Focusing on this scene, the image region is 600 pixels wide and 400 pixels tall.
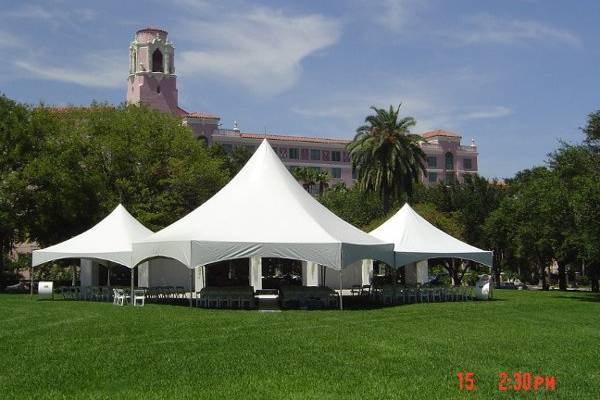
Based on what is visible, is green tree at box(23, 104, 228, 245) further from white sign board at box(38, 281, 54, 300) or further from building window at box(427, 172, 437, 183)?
building window at box(427, 172, 437, 183)

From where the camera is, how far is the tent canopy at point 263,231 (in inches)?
859

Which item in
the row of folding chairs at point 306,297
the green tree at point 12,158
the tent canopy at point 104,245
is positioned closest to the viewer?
the row of folding chairs at point 306,297

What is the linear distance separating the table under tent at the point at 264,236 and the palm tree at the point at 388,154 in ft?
69.6

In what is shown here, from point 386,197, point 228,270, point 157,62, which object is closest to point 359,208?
point 386,197

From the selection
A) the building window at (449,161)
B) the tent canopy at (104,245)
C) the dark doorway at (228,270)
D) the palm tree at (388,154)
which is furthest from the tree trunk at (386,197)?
the building window at (449,161)

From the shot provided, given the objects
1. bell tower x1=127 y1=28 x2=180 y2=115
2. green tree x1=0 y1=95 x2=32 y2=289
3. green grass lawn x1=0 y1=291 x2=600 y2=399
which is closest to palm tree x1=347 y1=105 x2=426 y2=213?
green tree x1=0 y1=95 x2=32 y2=289

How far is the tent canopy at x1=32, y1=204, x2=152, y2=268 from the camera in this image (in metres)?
26.4

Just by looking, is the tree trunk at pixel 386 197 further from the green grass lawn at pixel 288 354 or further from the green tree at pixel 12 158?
the green grass lawn at pixel 288 354

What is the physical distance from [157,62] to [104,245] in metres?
55.9

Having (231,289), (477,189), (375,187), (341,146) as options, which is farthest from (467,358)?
(341,146)

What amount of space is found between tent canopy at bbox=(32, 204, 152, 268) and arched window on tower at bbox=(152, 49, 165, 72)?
5310 cm

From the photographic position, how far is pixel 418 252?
26656mm
